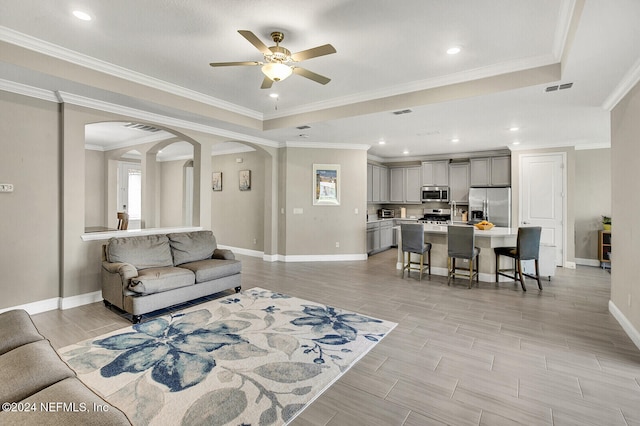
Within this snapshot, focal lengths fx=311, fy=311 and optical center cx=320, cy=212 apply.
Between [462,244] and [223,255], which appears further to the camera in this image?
[462,244]

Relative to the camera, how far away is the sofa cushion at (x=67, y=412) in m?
1.10

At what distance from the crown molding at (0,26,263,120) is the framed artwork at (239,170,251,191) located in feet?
9.35

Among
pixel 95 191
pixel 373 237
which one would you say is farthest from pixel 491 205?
pixel 95 191

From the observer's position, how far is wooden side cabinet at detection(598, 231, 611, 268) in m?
6.36

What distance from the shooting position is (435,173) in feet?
28.7

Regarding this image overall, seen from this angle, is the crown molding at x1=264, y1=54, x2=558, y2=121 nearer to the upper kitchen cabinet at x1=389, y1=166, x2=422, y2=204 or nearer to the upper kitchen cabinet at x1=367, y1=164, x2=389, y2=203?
the upper kitchen cabinet at x1=367, y1=164, x2=389, y2=203

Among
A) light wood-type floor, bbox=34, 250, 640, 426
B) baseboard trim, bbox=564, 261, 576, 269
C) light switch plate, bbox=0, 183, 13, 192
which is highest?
light switch plate, bbox=0, 183, 13, 192

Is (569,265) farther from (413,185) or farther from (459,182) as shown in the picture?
(413,185)

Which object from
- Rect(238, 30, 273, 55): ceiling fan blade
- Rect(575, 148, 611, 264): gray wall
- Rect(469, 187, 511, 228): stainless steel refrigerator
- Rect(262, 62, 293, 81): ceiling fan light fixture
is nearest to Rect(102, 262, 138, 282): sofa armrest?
Rect(262, 62, 293, 81): ceiling fan light fixture

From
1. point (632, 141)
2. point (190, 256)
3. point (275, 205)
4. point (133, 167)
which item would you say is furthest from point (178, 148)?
point (632, 141)

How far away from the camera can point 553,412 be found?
207 centimetres

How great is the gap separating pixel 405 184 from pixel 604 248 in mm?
4696

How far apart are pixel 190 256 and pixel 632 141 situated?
549cm

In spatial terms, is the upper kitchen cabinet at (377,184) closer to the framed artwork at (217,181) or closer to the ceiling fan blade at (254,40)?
the framed artwork at (217,181)
